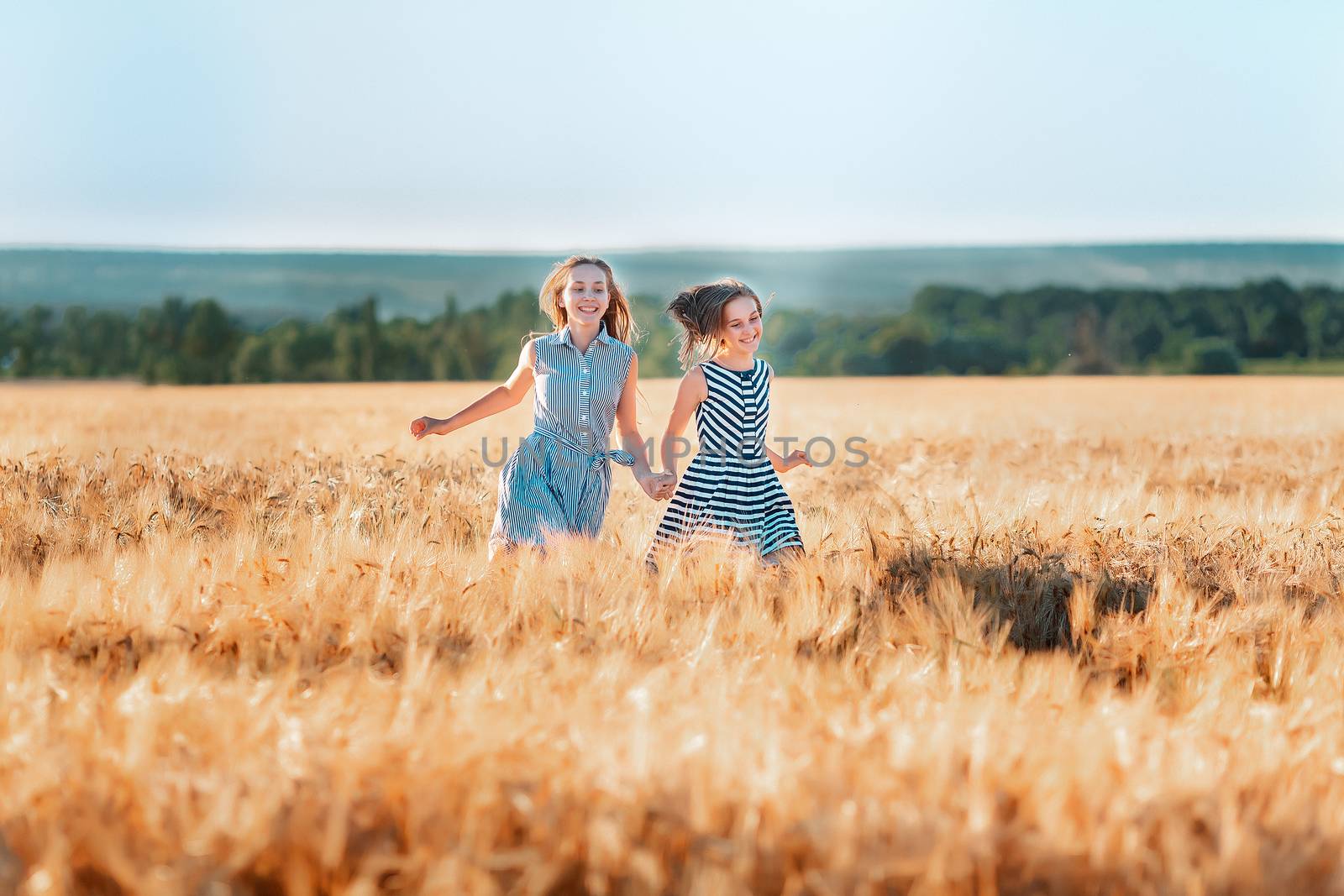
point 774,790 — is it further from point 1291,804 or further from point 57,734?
point 57,734

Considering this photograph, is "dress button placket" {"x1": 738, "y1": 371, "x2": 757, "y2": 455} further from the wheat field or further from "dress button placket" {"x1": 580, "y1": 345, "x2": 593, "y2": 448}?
"dress button placket" {"x1": 580, "y1": 345, "x2": 593, "y2": 448}

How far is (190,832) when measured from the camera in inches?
74.9

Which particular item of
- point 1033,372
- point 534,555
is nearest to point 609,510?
point 534,555

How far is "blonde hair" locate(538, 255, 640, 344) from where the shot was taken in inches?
198

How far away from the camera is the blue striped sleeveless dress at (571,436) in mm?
4801

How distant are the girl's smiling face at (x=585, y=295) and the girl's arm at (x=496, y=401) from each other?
24 centimetres

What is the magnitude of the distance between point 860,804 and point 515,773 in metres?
0.58

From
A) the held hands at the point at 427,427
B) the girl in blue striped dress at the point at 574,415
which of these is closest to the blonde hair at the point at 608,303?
the girl in blue striped dress at the point at 574,415

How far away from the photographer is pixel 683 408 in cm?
462

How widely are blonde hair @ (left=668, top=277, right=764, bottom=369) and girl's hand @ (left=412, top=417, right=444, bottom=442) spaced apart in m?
0.99

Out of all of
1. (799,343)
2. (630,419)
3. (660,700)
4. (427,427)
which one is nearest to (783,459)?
(630,419)

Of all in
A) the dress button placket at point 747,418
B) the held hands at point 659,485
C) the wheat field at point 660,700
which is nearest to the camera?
the wheat field at point 660,700

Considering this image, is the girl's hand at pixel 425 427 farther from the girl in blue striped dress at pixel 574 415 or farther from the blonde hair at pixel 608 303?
the blonde hair at pixel 608 303

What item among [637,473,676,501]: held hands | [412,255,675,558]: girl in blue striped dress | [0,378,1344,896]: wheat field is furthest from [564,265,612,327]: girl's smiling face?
[0,378,1344,896]: wheat field
